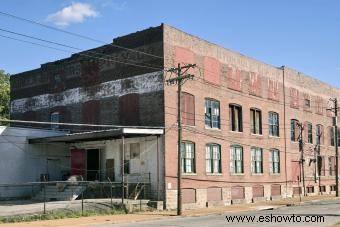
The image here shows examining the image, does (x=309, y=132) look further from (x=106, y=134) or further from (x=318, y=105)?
(x=106, y=134)

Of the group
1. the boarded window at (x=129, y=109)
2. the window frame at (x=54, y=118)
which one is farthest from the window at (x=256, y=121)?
the window frame at (x=54, y=118)

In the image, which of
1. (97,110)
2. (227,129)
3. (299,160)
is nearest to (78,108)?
(97,110)

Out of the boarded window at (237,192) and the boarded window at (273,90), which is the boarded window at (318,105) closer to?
the boarded window at (273,90)

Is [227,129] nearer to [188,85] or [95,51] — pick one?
[188,85]

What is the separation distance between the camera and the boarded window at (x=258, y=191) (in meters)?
43.0

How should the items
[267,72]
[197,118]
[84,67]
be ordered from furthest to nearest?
1. [267,72]
2. [84,67]
3. [197,118]

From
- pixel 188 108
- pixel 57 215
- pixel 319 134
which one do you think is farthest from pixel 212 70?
pixel 319 134

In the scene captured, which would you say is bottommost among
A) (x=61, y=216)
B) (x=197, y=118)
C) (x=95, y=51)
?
(x=61, y=216)

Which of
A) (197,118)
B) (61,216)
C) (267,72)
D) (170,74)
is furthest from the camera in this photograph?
(267,72)

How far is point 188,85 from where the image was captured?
36.0 meters

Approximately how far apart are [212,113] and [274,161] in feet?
35.1

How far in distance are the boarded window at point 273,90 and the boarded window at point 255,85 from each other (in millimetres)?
1763

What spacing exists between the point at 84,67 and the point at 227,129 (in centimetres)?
1195

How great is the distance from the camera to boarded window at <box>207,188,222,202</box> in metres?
37.4
